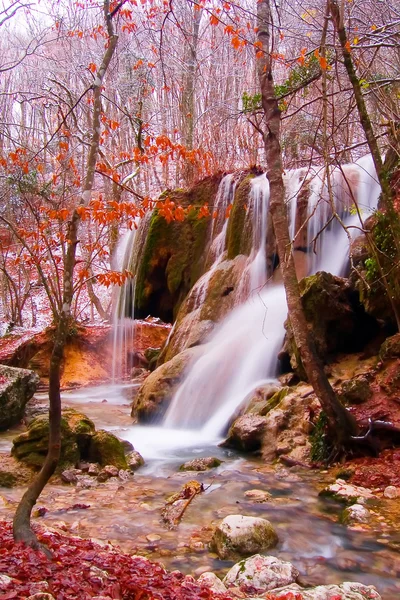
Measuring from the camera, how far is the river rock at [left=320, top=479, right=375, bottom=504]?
14.7 feet

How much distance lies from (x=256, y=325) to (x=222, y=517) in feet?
16.8

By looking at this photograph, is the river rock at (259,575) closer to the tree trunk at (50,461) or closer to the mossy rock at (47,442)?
the tree trunk at (50,461)

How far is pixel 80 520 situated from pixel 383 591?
2.33 m

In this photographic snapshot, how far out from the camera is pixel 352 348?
23.2 ft

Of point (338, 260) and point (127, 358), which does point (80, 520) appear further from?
point (127, 358)

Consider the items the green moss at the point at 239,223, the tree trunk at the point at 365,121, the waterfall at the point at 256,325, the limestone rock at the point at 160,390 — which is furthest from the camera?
the green moss at the point at 239,223

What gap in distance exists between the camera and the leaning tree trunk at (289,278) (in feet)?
17.2

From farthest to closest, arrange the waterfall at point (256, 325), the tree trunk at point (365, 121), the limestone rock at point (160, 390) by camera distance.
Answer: the limestone rock at point (160, 390) → the waterfall at point (256, 325) → the tree trunk at point (365, 121)

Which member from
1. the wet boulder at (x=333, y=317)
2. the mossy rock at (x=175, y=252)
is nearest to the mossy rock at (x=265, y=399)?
the wet boulder at (x=333, y=317)

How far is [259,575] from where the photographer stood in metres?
3.04

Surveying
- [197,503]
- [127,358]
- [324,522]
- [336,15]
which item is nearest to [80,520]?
[197,503]

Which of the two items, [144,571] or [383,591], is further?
[383,591]

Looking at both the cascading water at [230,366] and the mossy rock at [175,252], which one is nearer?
the cascading water at [230,366]

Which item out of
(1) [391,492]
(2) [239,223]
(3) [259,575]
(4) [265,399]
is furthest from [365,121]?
(2) [239,223]
